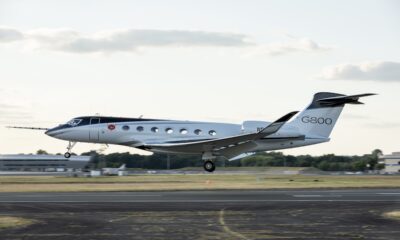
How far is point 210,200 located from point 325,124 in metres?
14.5

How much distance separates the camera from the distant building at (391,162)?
137 meters

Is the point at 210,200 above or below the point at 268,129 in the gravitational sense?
below

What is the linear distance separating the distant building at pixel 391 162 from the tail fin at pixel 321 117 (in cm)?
9566

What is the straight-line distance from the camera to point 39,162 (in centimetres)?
14000

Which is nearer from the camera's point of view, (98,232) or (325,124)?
(98,232)

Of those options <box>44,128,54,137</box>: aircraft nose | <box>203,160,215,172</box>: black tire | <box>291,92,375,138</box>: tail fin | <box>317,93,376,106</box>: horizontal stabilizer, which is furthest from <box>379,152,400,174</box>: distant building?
<box>44,128,54,137</box>: aircraft nose

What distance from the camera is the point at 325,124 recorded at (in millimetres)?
44156

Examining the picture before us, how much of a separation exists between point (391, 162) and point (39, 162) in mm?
78952

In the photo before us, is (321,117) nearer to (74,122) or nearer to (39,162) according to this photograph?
(74,122)

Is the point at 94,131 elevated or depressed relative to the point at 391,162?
elevated

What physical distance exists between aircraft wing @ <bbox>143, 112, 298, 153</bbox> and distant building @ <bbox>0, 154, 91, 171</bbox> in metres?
95.7

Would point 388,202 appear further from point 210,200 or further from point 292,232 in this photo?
point 292,232

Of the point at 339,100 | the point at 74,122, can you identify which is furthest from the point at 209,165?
the point at 339,100

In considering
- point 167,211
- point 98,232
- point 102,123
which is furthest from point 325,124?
point 98,232
